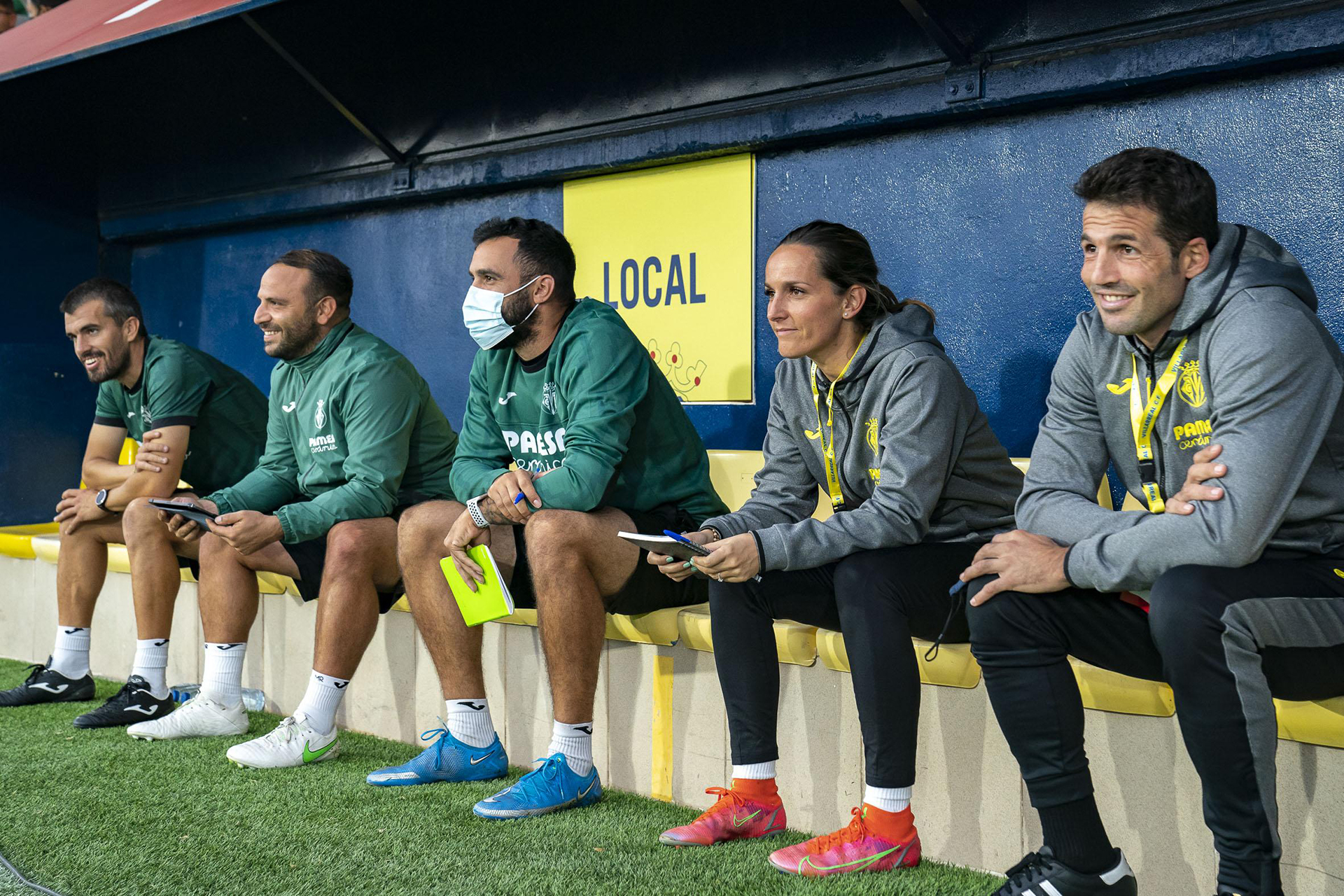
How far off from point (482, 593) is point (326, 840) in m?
0.60

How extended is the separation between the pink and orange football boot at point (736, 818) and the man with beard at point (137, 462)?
1901mm

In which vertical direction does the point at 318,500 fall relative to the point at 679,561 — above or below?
above

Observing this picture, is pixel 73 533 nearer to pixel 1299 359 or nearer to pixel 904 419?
pixel 904 419

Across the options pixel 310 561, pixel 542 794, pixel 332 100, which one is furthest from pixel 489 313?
pixel 332 100

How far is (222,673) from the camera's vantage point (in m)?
3.33

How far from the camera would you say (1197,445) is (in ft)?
6.62

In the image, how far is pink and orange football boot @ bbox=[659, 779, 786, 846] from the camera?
2.38 meters

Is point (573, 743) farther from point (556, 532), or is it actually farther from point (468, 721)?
point (556, 532)

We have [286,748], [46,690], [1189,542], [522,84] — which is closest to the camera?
[1189,542]

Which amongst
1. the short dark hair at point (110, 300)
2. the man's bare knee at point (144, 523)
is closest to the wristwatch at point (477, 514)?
the man's bare knee at point (144, 523)

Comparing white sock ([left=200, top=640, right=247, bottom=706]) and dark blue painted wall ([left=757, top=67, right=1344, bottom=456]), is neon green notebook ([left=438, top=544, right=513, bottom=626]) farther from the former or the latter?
dark blue painted wall ([left=757, top=67, right=1344, bottom=456])

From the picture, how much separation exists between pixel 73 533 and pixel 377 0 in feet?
6.42

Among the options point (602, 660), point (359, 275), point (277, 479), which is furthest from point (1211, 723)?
point (359, 275)

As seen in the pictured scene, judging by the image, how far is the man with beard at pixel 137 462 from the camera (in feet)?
11.8
